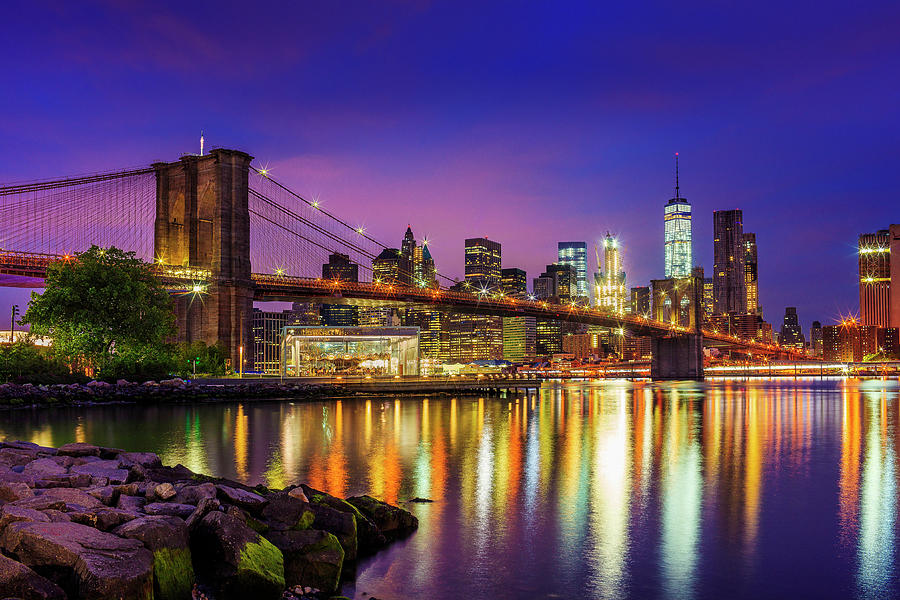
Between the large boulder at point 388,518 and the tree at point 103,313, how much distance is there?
44.7 meters

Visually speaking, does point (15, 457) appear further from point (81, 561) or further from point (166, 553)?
point (81, 561)

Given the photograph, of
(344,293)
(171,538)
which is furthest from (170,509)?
(344,293)

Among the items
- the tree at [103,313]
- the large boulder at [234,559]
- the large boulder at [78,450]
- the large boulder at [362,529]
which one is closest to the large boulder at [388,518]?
the large boulder at [362,529]

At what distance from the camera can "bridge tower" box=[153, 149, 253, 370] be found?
68.2m

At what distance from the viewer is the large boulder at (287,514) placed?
11.7m

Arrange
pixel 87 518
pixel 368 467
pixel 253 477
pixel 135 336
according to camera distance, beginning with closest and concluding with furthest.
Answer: pixel 87 518 → pixel 253 477 → pixel 368 467 → pixel 135 336

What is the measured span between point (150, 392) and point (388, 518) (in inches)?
1674

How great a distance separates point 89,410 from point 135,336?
1287 centimetres

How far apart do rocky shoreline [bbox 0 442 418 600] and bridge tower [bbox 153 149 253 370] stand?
55161 millimetres

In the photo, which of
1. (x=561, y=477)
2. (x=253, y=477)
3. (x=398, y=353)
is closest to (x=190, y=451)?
(x=253, y=477)

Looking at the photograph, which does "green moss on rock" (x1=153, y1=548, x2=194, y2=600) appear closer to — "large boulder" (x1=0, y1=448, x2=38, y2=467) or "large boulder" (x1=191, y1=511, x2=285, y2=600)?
"large boulder" (x1=191, y1=511, x2=285, y2=600)

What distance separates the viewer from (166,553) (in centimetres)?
977

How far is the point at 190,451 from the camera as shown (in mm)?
25516

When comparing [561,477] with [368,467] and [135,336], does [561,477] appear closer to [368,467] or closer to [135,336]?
[368,467]
